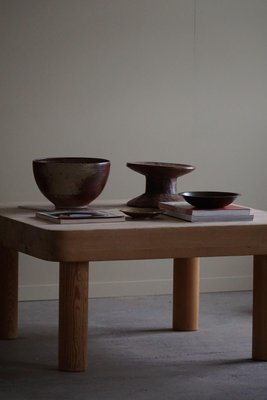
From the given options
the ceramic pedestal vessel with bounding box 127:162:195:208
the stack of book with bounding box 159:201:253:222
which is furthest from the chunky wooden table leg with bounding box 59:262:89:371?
the ceramic pedestal vessel with bounding box 127:162:195:208

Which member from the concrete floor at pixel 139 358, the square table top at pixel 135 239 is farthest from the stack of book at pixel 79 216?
the concrete floor at pixel 139 358

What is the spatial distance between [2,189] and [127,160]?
0.59 metres

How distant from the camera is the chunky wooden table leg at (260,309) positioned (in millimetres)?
3547

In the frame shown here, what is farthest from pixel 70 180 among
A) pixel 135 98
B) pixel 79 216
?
pixel 135 98

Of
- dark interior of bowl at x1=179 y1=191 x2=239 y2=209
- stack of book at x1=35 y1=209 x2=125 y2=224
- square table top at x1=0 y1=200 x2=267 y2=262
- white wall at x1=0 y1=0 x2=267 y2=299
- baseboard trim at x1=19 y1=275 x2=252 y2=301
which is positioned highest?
white wall at x1=0 y1=0 x2=267 y2=299

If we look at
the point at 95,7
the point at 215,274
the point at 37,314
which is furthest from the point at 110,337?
the point at 95,7

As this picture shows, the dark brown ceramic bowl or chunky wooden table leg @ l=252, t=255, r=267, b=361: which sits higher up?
the dark brown ceramic bowl

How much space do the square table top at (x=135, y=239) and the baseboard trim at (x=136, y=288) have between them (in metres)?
1.12

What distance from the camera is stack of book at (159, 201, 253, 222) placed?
3.45m

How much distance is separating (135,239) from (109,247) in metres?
0.09

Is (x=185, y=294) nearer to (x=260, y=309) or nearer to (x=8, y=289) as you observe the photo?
(x=260, y=309)

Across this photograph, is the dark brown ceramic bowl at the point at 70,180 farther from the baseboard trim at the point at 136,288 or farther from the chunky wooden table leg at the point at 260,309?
the baseboard trim at the point at 136,288

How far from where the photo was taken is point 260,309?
3570mm

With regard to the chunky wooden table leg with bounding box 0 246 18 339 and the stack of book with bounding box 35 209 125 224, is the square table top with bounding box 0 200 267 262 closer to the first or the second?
the stack of book with bounding box 35 209 125 224
